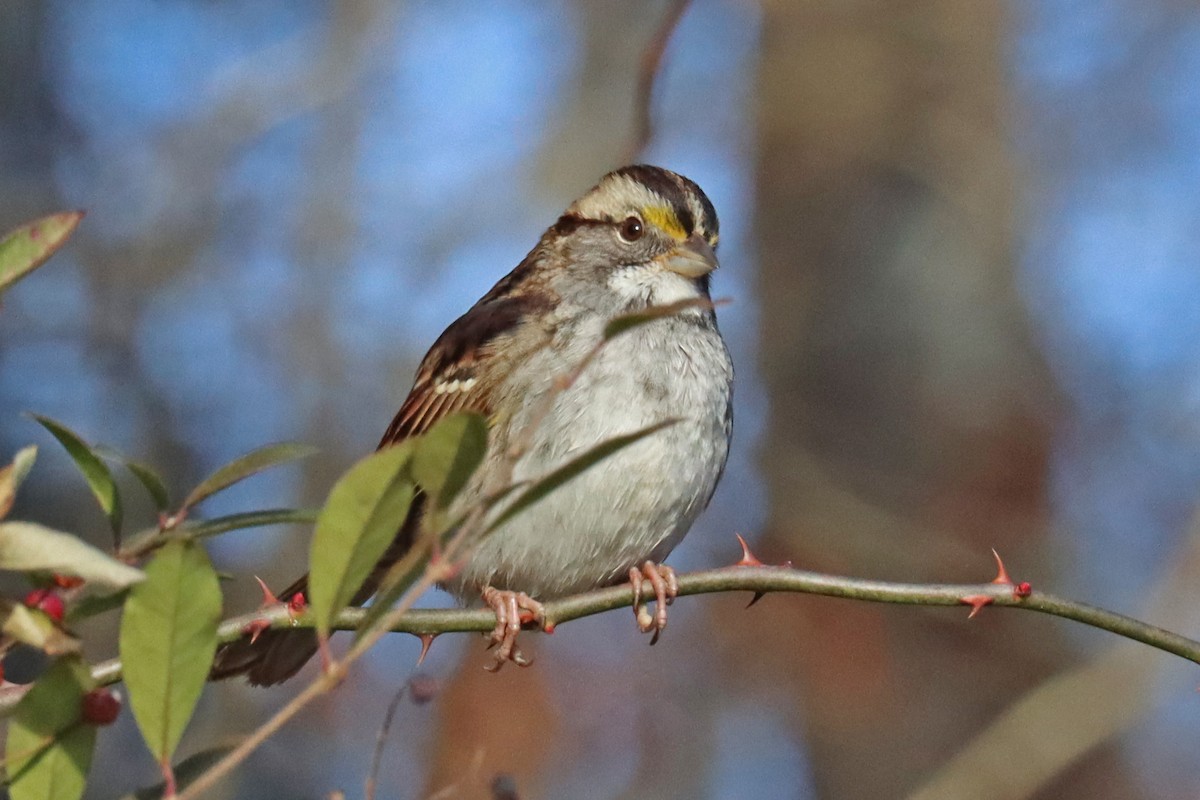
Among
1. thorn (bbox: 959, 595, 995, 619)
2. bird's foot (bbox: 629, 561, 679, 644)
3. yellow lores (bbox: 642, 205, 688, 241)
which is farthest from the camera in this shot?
yellow lores (bbox: 642, 205, 688, 241)

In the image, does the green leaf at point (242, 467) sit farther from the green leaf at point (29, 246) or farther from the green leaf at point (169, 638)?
the green leaf at point (29, 246)

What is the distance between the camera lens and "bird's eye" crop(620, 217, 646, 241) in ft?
13.7

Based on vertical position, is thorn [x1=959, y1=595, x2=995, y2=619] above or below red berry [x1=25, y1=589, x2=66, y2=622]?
above

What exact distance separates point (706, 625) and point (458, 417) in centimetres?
663

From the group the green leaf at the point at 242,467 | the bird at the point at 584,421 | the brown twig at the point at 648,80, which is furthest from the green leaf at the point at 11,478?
the bird at the point at 584,421

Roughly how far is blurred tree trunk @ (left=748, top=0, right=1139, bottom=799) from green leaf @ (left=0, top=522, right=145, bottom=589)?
5224 millimetres

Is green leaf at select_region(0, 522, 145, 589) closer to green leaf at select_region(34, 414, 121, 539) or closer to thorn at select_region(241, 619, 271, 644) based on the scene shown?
green leaf at select_region(34, 414, 121, 539)

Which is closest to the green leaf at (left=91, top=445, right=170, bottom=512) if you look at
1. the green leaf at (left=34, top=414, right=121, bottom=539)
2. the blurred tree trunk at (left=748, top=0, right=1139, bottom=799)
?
the green leaf at (left=34, top=414, right=121, bottom=539)

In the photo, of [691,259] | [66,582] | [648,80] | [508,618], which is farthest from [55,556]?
[691,259]

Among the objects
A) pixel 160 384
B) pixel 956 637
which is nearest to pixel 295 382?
pixel 160 384

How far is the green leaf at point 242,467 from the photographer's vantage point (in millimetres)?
1554

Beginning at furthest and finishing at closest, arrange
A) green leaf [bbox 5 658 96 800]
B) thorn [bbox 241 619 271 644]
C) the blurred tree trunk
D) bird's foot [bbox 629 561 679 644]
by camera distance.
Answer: the blurred tree trunk < bird's foot [bbox 629 561 679 644] < thorn [bbox 241 619 271 644] < green leaf [bbox 5 658 96 800]

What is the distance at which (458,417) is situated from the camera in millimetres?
1422

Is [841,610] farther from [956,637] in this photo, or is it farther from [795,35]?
[795,35]
